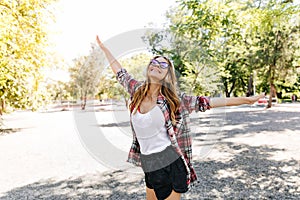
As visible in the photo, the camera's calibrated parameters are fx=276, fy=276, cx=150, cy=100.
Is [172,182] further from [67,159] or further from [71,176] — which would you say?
[67,159]

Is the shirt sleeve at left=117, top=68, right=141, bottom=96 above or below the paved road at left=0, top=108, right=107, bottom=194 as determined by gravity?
above

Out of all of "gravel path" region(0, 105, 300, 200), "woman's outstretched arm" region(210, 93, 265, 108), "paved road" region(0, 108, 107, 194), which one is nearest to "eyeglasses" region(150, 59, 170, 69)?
"woman's outstretched arm" region(210, 93, 265, 108)

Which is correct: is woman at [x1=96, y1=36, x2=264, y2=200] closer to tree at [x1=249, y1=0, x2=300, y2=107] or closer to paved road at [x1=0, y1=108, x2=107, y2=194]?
paved road at [x1=0, y1=108, x2=107, y2=194]

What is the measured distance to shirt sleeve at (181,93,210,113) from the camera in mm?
2236

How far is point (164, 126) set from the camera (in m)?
2.12

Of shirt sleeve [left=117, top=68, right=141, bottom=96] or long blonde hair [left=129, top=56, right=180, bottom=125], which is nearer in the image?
long blonde hair [left=129, top=56, right=180, bottom=125]

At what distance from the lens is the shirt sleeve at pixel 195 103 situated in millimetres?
2236

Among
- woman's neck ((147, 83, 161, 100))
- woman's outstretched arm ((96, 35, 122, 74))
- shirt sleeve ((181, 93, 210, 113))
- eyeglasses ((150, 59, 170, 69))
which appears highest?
woman's outstretched arm ((96, 35, 122, 74))

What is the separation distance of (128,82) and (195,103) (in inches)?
25.4

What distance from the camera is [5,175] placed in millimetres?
6055

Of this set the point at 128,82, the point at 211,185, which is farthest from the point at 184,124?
the point at 211,185

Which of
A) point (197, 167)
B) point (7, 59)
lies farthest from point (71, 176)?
point (7, 59)

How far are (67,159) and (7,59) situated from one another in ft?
9.81

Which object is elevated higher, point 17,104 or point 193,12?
point 193,12
